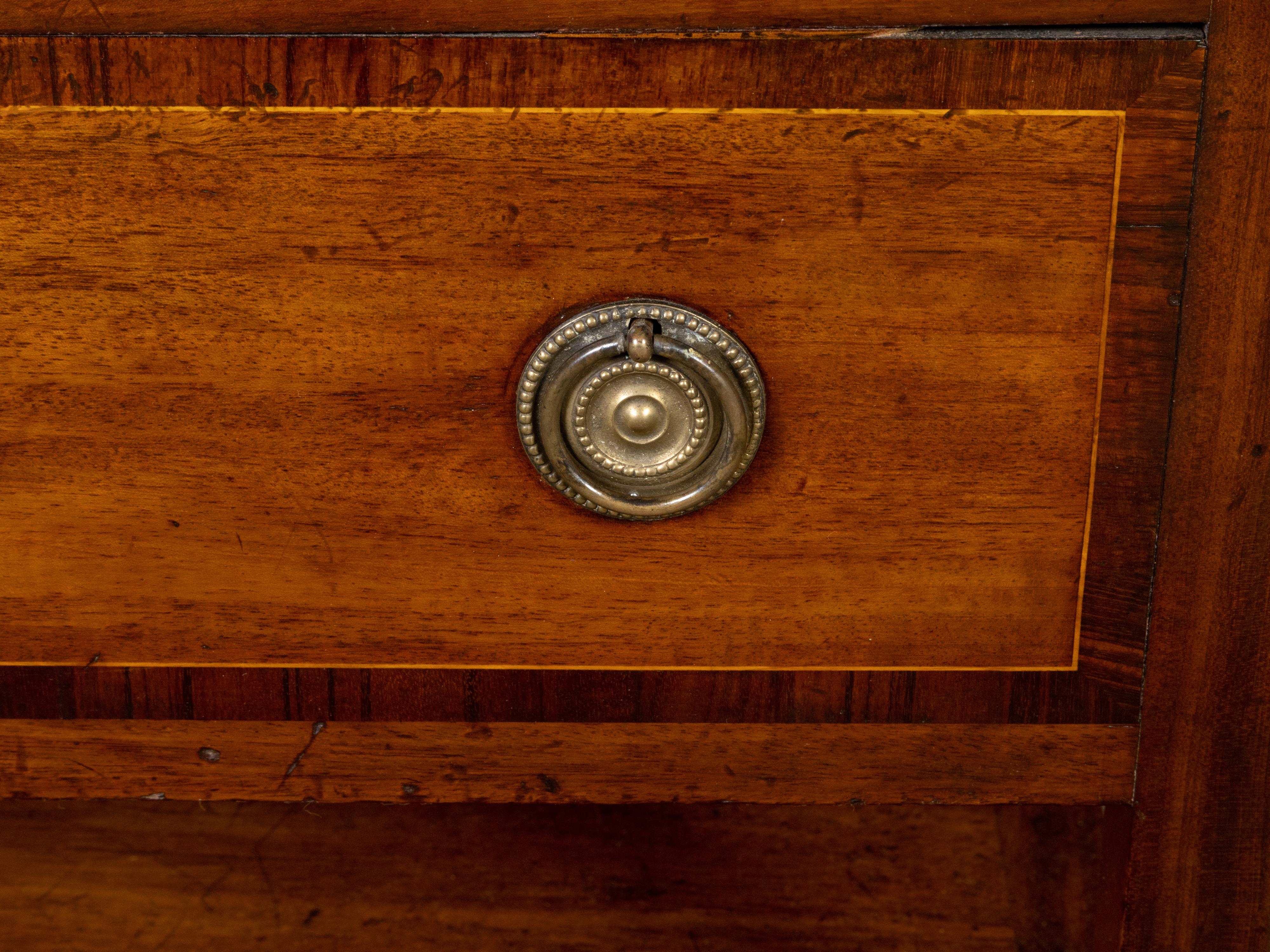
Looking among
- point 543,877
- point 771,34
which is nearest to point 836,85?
point 771,34

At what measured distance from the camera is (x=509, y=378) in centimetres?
55

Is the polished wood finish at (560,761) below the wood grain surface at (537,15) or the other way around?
below

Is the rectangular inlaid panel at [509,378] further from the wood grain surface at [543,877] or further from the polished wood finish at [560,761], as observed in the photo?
the wood grain surface at [543,877]

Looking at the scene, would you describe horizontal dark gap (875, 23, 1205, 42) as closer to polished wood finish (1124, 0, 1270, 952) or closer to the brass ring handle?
polished wood finish (1124, 0, 1270, 952)

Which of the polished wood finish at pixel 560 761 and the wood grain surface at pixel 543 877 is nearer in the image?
the polished wood finish at pixel 560 761

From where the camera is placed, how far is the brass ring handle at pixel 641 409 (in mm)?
536

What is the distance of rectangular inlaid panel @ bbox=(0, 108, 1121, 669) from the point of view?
0.53 metres

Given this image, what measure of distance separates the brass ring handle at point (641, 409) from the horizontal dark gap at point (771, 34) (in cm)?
17

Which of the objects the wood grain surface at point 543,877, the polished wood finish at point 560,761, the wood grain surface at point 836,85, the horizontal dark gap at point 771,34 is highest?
the horizontal dark gap at point 771,34

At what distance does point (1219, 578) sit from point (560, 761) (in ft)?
1.60

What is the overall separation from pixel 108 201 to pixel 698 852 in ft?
2.48

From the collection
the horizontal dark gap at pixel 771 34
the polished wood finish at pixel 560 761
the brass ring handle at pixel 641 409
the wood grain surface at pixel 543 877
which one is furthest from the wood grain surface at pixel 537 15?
the wood grain surface at pixel 543 877

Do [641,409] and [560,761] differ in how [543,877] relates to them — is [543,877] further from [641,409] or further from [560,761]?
[641,409]

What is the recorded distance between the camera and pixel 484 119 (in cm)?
52
